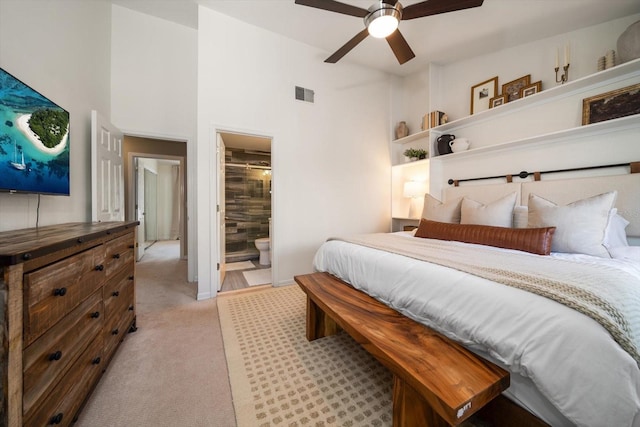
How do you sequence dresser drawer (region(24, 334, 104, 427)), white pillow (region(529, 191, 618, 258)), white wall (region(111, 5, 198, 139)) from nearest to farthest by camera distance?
1. dresser drawer (region(24, 334, 104, 427))
2. white pillow (region(529, 191, 618, 258))
3. white wall (region(111, 5, 198, 139))

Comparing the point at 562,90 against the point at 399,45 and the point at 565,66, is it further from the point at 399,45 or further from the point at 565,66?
the point at 399,45

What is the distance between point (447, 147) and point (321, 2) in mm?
2316

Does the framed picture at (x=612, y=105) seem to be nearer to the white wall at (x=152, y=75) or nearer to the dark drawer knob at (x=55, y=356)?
the dark drawer knob at (x=55, y=356)

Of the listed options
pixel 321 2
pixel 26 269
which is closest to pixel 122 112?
pixel 321 2

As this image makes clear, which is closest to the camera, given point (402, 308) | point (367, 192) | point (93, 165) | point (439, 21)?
point (402, 308)

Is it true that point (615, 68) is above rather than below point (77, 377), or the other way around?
above

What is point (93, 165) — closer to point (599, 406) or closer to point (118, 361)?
point (118, 361)

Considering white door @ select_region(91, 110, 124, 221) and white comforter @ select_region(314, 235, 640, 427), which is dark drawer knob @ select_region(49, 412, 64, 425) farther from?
white door @ select_region(91, 110, 124, 221)

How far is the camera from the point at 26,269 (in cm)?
76

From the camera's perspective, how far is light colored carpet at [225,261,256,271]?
3.91 metres

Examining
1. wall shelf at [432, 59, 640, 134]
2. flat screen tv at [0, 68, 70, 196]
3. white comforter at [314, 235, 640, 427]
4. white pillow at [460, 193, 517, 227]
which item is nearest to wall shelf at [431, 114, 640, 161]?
wall shelf at [432, 59, 640, 134]

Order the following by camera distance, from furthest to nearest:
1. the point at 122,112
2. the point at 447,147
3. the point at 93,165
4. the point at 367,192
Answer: the point at 367,192
the point at 447,147
the point at 122,112
the point at 93,165

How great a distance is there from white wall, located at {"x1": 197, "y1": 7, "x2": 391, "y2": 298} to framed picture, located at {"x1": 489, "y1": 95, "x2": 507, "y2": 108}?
55.1 inches

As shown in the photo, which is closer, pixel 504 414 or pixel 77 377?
pixel 504 414
